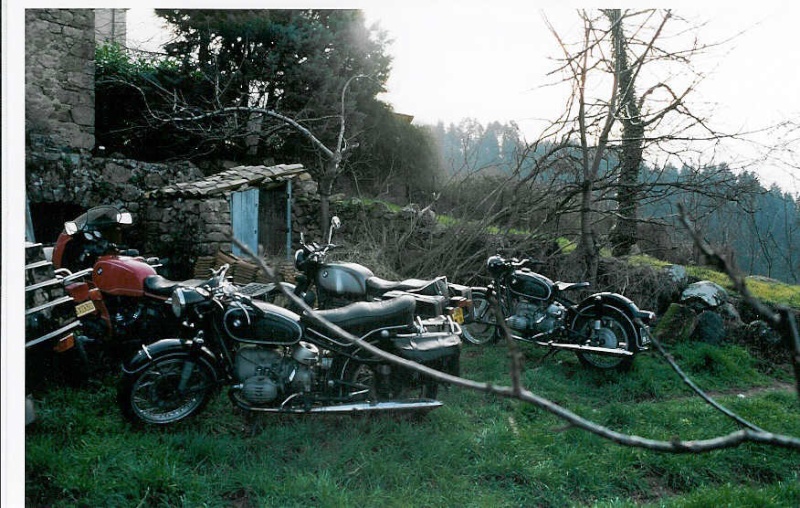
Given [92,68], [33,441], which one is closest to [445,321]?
[33,441]

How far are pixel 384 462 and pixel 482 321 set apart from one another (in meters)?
2.36

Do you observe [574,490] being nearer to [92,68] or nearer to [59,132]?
[59,132]

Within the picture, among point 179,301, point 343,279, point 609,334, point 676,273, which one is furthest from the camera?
point 676,273

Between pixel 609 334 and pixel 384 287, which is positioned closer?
pixel 384 287

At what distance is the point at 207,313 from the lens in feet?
8.82

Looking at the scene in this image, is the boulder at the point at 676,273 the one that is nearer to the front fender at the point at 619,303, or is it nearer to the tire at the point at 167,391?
the front fender at the point at 619,303

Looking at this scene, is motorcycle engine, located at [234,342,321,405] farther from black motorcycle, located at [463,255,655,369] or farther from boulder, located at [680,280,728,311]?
boulder, located at [680,280,728,311]

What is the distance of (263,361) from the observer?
2.67 m

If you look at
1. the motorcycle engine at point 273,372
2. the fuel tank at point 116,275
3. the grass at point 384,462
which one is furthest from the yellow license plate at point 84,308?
the motorcycle engine at point 273,372

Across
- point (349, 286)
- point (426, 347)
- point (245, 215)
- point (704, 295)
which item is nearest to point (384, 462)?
point (426, 347)

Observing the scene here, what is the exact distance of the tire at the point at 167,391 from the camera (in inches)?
101

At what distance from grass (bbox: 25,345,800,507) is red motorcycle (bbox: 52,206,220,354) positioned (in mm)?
365

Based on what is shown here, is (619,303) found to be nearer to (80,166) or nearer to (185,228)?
(185,228)

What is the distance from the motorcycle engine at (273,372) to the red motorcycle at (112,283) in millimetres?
717
